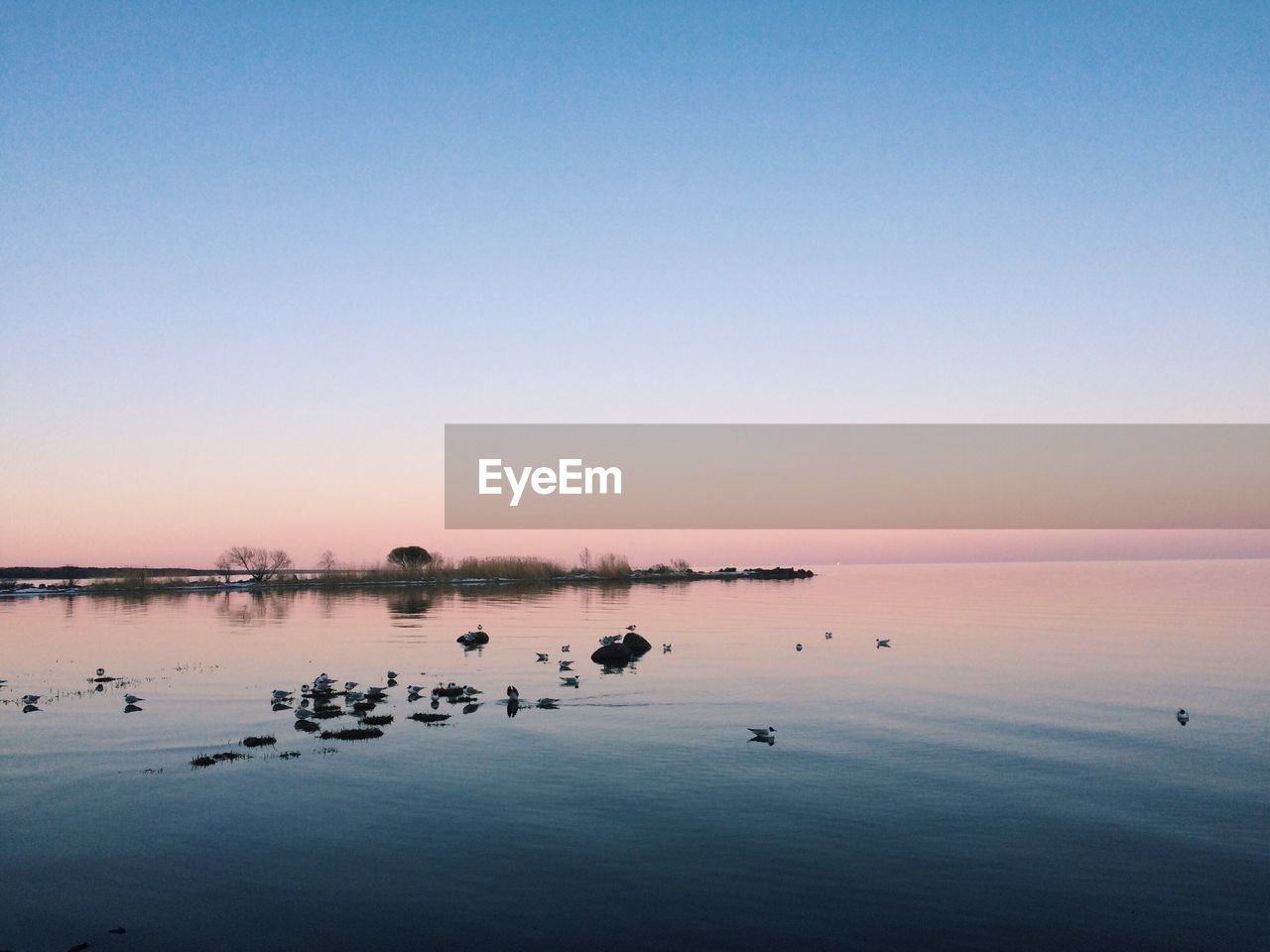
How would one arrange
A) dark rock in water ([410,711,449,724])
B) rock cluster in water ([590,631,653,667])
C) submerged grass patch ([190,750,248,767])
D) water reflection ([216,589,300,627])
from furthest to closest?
water reflection ([216,589,300,627]), rock cluster in water ([590,631,653,667]), dark rock in water ([410,711,449,724]), submerged grass patch ([190,750,248,767])

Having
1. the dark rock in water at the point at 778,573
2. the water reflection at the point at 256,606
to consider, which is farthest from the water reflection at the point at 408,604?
the dark rock in water at the point at 778,573

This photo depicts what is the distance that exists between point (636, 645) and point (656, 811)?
25.2m

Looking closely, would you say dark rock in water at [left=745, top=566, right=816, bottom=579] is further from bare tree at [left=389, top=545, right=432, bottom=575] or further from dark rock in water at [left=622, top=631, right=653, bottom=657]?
dark rock in water at [left=622, top=631, right=653, bottom=657]

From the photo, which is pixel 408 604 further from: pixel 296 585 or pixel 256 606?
pixel 296 585

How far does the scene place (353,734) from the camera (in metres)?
22.8

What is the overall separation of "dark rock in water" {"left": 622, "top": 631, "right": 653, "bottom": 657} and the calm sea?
4392 mm

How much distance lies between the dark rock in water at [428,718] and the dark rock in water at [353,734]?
64.4 inches

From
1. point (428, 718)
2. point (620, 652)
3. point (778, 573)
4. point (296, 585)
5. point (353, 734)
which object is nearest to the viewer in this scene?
point (353, 734)

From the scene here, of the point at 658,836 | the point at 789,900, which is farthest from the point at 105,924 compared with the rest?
the point at 789,900

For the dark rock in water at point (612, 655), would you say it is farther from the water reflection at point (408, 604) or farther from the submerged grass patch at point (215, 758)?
the water reflection at point (408, 604)

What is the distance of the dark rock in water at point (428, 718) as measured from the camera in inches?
966

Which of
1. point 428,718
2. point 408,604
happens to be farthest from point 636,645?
point 408,604

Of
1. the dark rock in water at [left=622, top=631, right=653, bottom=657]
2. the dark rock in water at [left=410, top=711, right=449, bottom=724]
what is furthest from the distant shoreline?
the dark rock in water at [left=410, top=711, right=449, bottom=724]

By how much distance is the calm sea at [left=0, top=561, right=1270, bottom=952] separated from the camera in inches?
465
